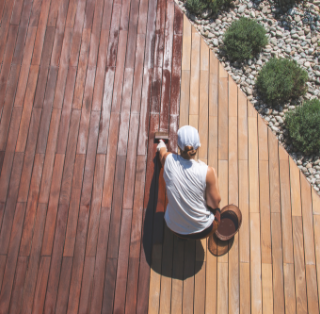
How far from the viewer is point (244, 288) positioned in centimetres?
273

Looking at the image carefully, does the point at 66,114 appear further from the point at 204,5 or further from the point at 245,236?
the point at 204,5

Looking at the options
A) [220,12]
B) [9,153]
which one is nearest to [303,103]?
[220,12]

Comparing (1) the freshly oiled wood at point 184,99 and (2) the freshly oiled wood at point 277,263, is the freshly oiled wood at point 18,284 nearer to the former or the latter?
(1) the freshly oiled wood at point 184,99

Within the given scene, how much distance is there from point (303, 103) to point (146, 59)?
216 centimetres

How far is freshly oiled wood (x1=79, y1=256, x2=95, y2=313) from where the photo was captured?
2.68 m

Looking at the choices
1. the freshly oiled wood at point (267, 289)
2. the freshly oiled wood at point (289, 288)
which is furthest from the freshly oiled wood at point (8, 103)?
the freshly oiled wood at point (289, 288)

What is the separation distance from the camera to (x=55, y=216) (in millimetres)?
2891

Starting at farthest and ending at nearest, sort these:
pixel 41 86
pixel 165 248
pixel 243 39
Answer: pixel 243 39, pixel 41 86, pixel 165 248

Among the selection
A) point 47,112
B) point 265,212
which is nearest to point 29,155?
point 47,112

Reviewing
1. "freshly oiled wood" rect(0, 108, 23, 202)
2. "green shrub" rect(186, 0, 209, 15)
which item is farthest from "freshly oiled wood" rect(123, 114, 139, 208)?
"green shrub" rect(186, 0, 209, 15)

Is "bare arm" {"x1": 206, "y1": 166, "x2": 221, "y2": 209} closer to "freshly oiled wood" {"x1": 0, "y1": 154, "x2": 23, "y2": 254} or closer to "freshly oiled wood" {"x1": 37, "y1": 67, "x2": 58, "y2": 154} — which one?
"freshly oiled wood" {"x1": 37, "y1": 67, "x2": 58, "y2": 154}

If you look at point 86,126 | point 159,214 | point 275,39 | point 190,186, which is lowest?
point 159,214

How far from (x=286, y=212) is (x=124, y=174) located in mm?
1689

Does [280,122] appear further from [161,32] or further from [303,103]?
[161,32]
